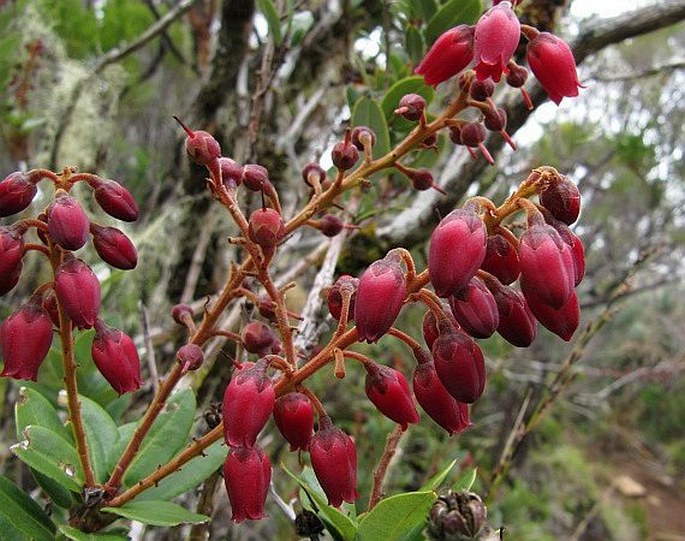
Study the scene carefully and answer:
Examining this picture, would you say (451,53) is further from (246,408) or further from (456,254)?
(246,408)

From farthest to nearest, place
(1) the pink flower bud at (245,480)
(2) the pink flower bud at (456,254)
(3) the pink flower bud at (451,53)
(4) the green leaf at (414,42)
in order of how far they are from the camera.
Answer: (4) the green leaf at (414,42) < (3) the pink flower bud at (451,53) < (1) the pink flower bud at (245,480) < (2) the pink flower bud at (456,254)

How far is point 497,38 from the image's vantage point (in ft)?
2.41

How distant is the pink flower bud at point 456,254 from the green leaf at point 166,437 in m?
0.48

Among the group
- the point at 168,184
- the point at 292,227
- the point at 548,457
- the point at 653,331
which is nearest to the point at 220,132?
the point at 168,184

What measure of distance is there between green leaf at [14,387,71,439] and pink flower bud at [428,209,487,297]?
568 mm

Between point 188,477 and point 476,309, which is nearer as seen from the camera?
point 476,309

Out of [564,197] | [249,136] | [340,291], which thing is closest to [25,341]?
[340,291]

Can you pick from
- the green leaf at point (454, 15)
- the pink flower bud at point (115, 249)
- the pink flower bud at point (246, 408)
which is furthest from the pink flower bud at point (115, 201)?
the green leaf at point (454, 15)

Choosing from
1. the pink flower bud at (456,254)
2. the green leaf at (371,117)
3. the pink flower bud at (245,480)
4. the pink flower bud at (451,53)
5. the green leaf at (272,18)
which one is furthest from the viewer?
the green leaf at (272,18)

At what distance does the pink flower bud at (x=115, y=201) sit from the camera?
0.75m

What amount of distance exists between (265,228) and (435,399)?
0.81ft

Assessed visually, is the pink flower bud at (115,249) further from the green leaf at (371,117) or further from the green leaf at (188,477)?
the green leaf at (371,117)

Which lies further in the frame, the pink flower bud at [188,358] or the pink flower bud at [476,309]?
the pink flower bud at [188,358]

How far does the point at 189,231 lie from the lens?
196 cm
